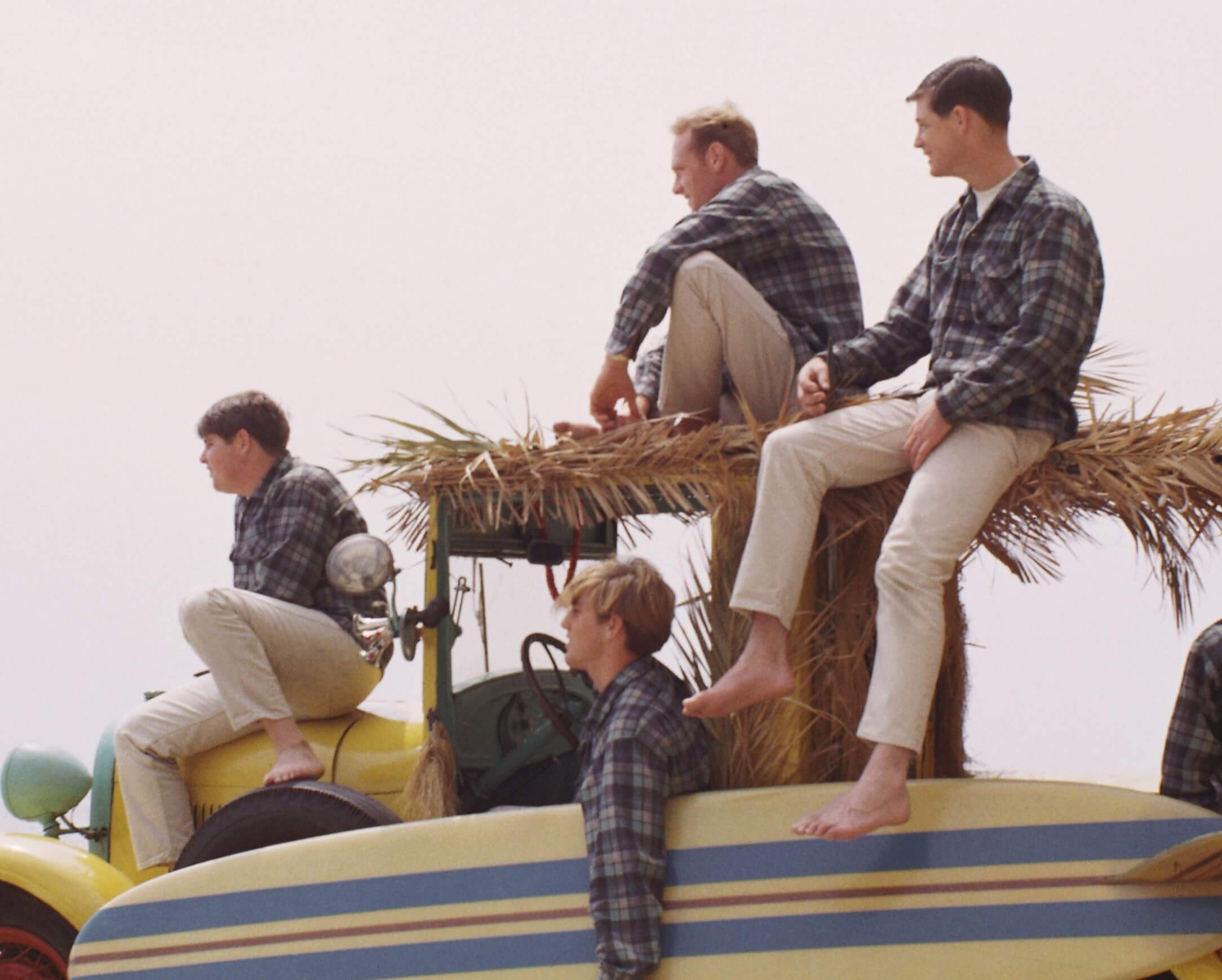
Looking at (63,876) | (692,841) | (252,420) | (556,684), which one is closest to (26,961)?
(63,876)

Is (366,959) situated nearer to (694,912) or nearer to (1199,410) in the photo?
(694,912)

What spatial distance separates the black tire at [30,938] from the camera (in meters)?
4.87

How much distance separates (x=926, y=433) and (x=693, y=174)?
1.17 meters

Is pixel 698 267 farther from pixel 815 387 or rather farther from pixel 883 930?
pixel 883 930

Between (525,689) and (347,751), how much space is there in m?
0.69

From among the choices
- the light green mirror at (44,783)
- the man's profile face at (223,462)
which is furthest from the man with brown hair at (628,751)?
the light green mirror at (44,783)

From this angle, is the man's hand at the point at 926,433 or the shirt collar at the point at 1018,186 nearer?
the man's hand at the point at 926,433

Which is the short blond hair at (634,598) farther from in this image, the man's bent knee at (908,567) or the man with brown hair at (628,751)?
the man's bent knee at (908,567)

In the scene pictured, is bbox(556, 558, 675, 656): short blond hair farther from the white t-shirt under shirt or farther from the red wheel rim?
the red wheel rim

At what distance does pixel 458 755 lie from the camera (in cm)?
416

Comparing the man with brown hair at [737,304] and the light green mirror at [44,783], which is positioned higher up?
the man with brown hair at [737,304]

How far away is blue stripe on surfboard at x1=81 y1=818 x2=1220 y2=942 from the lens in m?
3.44

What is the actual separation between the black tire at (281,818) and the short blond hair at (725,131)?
1972mm

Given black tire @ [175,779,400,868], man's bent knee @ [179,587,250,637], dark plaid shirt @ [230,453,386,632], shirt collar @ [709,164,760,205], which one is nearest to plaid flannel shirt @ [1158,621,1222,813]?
shirt collar @ [709,164,760,205]
